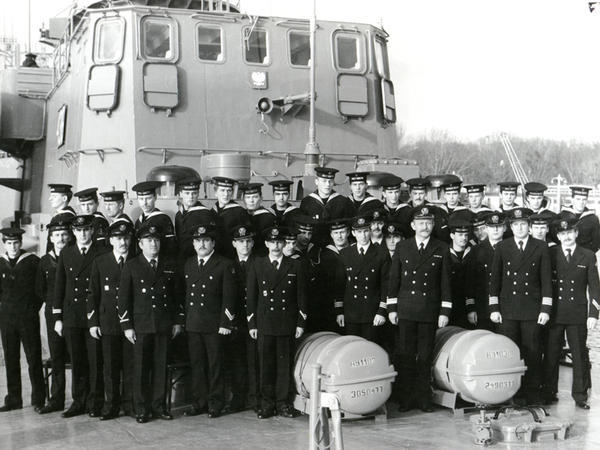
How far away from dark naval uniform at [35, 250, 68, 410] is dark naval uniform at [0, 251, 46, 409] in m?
0.10

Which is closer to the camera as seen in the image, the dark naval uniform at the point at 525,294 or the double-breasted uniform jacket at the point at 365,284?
the dark naval uniform at the point at 525,294

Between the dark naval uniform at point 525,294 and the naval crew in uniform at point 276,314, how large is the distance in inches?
68.7

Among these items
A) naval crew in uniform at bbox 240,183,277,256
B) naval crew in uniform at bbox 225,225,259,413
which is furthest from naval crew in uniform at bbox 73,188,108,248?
naval crew in uniform at bbox 240,183,277,256

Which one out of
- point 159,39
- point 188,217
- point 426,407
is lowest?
point 426,407

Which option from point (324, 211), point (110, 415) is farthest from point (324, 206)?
point (110, 415)

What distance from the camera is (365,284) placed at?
7211mm

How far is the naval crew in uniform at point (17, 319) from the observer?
7250 mm

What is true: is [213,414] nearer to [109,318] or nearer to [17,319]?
[109,318]

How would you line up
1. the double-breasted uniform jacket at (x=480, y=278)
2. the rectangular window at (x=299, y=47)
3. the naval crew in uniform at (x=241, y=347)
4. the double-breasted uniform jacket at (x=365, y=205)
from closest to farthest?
the naval crew in uniform at (x=241, y=347) < the double-breasted uniform jacket at (x=480, y=278) < the double-breasted uniform jacket at (x=365, y=205) < the rectangular window at (x=299, y=47)

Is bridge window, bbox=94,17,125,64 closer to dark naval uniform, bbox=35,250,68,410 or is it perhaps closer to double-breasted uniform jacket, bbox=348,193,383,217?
dark naval uniform, bbox=35,250,68,410

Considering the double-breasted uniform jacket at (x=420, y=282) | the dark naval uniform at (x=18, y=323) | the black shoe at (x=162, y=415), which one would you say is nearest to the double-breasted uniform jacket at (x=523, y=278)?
the double-breasted uniform jacket at (x=420, y=282)

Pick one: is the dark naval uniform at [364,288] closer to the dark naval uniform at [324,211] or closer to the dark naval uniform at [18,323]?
the dark naval uniform at [324,211]

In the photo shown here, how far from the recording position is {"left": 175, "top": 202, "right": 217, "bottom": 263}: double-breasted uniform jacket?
7316mm

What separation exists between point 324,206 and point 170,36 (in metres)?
3.79
